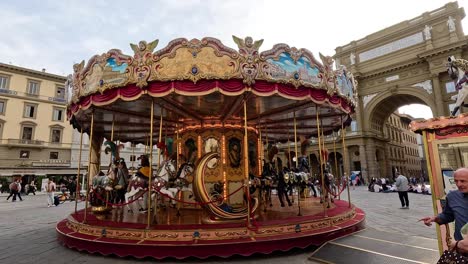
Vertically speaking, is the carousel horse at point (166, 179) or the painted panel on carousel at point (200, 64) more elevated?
the painted panel on carousel at point (200, 64)

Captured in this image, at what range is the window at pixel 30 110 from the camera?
99.7 feet

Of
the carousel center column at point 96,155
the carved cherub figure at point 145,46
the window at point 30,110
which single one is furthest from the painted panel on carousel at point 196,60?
the window at point 30,110

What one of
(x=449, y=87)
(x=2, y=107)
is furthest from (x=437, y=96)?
(x=2, y=107)

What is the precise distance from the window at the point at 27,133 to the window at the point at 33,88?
4.20 metres

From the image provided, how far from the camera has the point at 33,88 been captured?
31328mm

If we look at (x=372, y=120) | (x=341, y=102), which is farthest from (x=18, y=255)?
(x=372, y=120)

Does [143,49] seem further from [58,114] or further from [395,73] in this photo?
[58,114]

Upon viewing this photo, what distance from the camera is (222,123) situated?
887cm

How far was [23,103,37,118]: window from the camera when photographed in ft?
99.7

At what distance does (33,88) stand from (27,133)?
5530 mm

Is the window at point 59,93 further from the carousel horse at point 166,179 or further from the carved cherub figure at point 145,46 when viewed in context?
the carved cherub figure at point 145,46

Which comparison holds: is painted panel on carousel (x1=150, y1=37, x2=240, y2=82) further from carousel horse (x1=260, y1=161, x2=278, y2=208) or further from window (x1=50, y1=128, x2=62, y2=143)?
window (x1=50, y1=128, x2=62, y2=143)

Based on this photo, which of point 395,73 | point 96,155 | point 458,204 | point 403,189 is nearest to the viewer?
point 458,204

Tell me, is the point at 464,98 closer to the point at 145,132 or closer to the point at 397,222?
the point at 397,222
